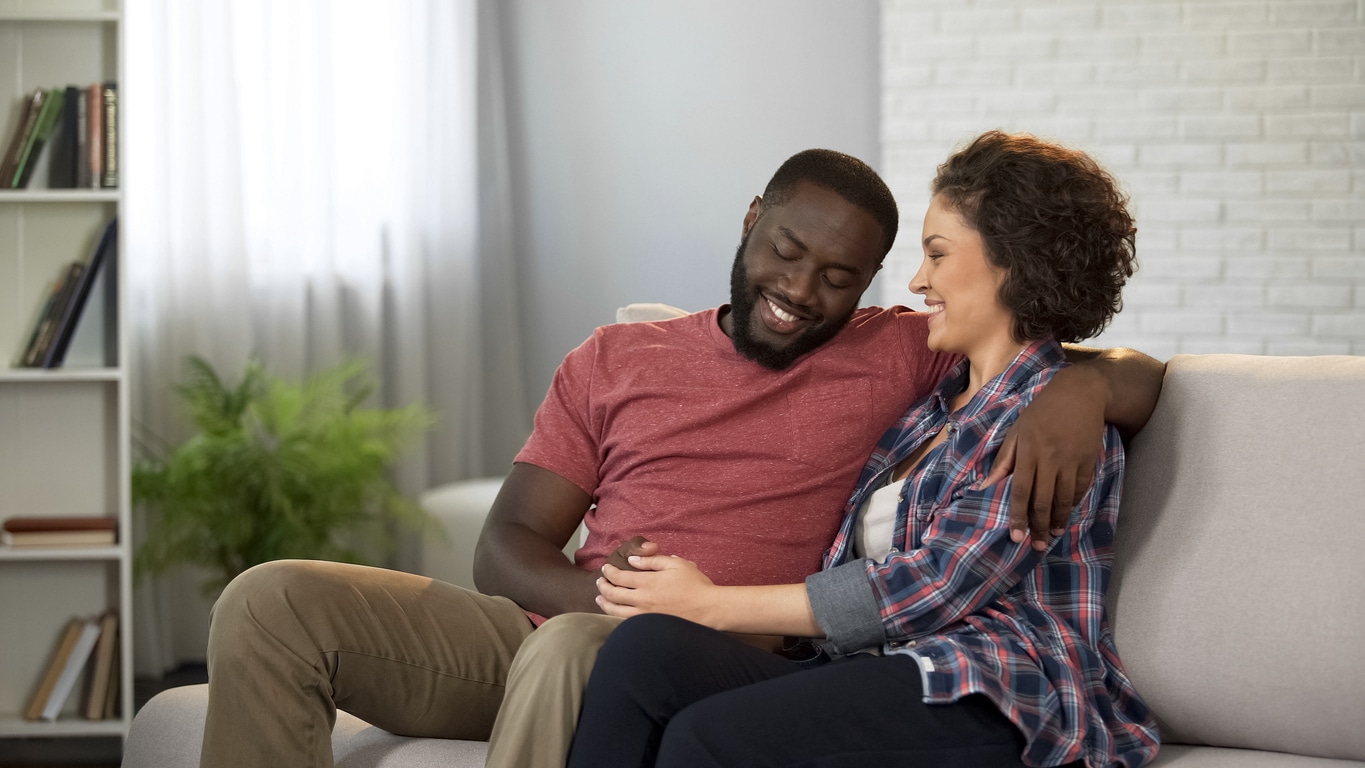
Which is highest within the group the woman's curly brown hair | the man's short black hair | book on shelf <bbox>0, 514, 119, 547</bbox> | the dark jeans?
the man's short black hair

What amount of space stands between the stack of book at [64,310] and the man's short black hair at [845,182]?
1.70 m

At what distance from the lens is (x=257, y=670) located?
4.58 ft

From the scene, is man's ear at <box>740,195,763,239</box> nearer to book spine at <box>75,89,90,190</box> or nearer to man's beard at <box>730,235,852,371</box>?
man's beard at <box>730,235,852,371</box>

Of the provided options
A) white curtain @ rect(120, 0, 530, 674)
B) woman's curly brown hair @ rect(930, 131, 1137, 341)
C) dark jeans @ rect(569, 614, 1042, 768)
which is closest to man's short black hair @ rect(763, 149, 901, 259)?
woman's curly brown hair @ rect(930, 131, 1137, 341)

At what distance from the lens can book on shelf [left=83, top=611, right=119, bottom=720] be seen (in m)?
2.80

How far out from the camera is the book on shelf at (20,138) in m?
2.73

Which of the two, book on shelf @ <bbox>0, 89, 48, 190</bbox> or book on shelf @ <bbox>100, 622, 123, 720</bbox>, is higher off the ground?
book on shelf @ <bbox>0, 89, 48, 190</bbox>

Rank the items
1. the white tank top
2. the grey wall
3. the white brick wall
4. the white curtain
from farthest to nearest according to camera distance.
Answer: the grey wall < the white brick wall < the white curtain < the white tank top

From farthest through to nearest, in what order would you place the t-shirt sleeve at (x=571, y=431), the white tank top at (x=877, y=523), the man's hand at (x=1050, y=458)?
the t-shirt sleeve at (x=571, y=431), the white tank top at (x=877, y=523), the man's hand at (x=1050, y=458)

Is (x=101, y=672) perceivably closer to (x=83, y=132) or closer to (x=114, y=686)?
(x=114, y=686)

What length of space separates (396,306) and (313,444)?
746mm

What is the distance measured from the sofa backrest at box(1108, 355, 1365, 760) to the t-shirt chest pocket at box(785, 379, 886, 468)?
1.15ft

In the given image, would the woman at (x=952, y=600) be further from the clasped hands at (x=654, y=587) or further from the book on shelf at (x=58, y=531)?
the book on shelf at (x=58, y=531)

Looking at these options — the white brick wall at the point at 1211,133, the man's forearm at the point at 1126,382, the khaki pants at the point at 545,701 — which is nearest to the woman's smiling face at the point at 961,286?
the man's forearm at the point at 1126,382
